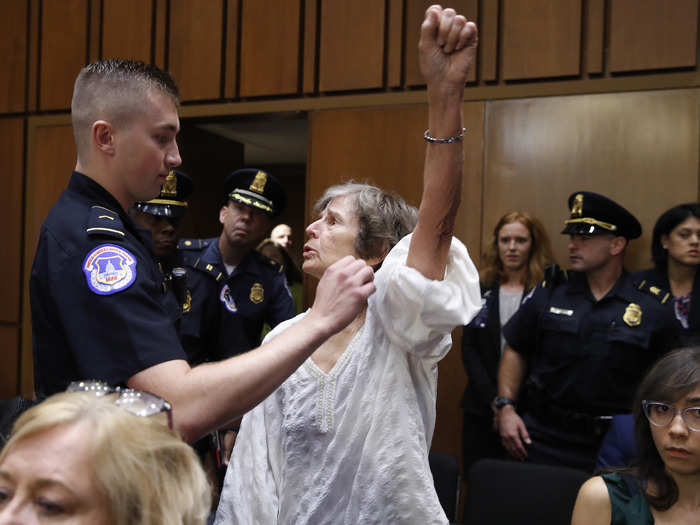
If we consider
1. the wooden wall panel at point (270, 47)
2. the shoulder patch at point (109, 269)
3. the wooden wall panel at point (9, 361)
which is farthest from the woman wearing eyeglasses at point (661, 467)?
the wooden wall panel at point (9, 361)

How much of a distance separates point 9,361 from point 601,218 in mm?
A: 4176

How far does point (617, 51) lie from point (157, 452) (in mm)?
3450

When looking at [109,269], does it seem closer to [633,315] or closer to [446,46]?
[446,46]

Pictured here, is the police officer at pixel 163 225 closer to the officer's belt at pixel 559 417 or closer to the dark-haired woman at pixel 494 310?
the dark-haired woman at pixel 494 310

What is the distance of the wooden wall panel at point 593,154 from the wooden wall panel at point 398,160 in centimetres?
9

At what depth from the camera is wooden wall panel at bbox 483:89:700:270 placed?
11.4ft

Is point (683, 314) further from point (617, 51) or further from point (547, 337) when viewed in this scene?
point (617, 51)

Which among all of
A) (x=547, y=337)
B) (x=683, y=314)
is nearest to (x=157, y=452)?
(x=547, y=337)

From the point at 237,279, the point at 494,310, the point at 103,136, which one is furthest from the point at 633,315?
the point at 103,136

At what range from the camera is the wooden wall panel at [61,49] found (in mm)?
4902

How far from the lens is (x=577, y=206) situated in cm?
330

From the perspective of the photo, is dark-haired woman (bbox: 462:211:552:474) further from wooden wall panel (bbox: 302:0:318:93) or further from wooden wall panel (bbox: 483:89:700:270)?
wooden wall panel (bbox: 302:0:318:93)

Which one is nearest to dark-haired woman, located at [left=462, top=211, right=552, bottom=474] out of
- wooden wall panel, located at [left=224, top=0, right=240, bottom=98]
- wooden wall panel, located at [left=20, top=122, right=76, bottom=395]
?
wooden wall panel, located at [left=224, top=0, right=240, bottom=98]

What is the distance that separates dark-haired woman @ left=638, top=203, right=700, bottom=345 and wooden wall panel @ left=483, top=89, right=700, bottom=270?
0.25 metres
